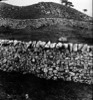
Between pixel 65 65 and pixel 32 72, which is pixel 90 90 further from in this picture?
pixel 32 72

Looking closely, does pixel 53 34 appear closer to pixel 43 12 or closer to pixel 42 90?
pixel 43 12

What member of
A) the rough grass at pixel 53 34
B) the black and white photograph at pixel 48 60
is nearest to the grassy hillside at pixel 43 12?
the black and white photograph at pixel 48 60

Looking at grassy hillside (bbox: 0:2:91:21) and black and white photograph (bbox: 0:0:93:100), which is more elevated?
grassy hillside (bbox: 0:2:91:21)

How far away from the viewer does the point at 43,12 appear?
15.7 meters

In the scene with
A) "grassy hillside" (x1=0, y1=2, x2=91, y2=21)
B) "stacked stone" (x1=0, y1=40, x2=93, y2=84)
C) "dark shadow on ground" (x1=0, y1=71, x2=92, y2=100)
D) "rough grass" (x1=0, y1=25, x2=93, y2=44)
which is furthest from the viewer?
"grassy hillside" (x1=0, y1=2, x2=91, y2=21)

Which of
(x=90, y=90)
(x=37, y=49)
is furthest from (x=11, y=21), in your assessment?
(x=90, y=90)

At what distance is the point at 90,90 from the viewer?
9.49 metres

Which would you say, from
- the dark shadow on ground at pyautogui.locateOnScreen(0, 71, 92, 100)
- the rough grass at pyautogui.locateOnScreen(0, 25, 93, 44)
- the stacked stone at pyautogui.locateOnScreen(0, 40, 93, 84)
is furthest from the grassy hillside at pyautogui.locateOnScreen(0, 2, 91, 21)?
the dark shadow on ground at pyautogui.locateOnScreen(0, 71, 92, 100)

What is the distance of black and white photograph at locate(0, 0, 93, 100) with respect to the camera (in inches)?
383

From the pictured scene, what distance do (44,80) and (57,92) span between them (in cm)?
125

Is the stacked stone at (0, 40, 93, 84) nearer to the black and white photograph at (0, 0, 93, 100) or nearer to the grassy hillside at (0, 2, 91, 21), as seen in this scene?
the black and white photograph at (0, 0, 93, 100)

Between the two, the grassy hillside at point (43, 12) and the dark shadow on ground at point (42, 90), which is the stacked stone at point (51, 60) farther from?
the grassy hillside at point (43, 12)

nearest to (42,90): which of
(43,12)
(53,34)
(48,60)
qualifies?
(48,60)

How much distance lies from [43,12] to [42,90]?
813cm
